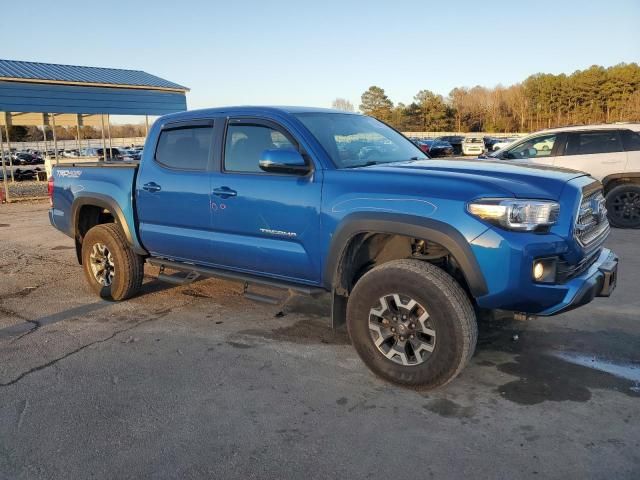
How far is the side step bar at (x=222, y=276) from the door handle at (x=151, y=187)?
2.33 feet

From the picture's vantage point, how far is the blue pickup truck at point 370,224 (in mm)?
3344

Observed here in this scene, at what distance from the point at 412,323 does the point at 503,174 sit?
3.86 ft

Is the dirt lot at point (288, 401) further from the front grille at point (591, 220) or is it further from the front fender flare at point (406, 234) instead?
the front grille at point (591, 220)

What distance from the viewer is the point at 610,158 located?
968 cm

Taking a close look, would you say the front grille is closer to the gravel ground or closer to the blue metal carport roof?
the blue metal carport roof

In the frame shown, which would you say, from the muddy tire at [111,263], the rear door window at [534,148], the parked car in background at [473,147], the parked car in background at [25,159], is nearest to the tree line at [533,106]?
the parked car in background at [473,147]

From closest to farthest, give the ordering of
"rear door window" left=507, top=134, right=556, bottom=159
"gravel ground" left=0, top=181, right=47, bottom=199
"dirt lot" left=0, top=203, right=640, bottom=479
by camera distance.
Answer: "dirt lot" left=0, top=203, right=640, bottom=479 → "rear door window" left=507, top=134, right=556, bottom=159 → "gravel ground" left=0, top=181, right=47, bottom=199

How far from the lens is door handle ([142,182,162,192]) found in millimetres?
5109

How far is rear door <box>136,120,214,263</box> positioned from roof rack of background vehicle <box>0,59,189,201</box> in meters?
13.4

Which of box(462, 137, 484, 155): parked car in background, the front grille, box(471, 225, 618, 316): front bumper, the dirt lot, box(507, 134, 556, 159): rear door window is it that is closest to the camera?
the dirt lot

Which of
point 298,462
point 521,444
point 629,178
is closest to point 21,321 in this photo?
point 298,462

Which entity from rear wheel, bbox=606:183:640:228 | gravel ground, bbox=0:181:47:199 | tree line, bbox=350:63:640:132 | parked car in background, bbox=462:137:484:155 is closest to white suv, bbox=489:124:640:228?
rear wheel, bbox=606:183:640:228

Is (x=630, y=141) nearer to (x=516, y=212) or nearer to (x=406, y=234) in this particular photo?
(x=516, y=212)

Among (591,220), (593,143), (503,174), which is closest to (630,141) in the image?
(593,143)
